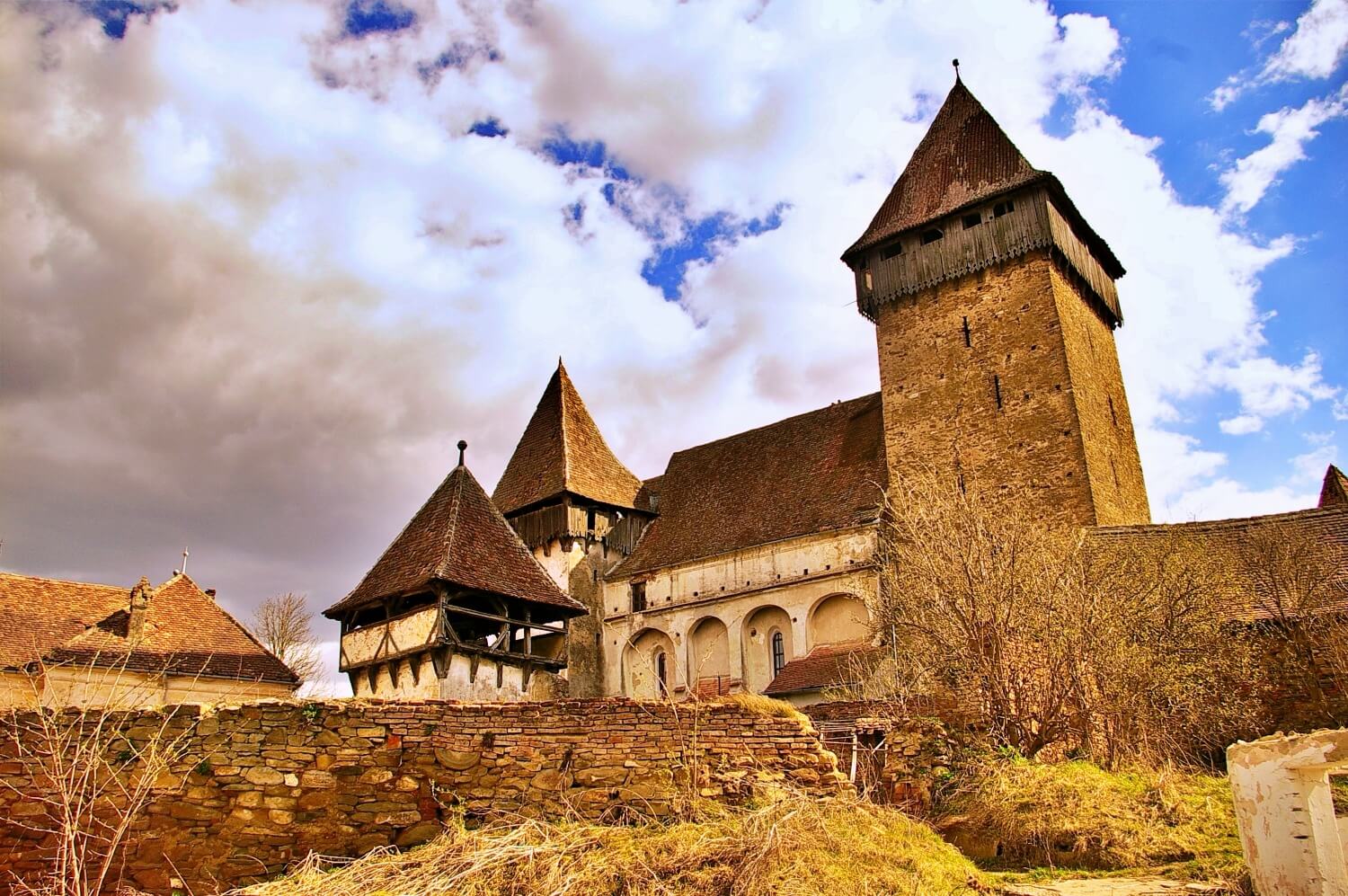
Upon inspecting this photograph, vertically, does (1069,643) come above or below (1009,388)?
below

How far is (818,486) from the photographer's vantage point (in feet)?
86.2

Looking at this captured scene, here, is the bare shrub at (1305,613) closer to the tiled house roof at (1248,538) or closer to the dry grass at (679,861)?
the tiled house roof at (1248,538)

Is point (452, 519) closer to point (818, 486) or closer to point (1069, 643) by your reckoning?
point (818, 486)

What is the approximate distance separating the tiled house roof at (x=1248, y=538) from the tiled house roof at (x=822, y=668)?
497cm

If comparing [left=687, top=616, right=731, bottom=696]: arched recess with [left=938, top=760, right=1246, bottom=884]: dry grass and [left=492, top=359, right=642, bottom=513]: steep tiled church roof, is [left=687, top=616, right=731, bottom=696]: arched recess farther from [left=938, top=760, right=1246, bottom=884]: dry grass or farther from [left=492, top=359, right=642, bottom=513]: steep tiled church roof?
[left=938, top=760, right=1246, bottom=884]: dry grass

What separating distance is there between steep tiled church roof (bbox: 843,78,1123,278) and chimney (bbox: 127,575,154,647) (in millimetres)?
19422

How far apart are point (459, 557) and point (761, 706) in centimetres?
1043

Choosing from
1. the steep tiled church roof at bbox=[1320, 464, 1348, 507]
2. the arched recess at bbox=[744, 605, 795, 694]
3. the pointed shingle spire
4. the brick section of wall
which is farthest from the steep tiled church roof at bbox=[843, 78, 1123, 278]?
the arched recess at bbox=[744, 605, 795, 694]

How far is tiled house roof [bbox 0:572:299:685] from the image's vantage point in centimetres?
1839

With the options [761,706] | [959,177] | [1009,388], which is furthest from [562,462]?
[761,706]

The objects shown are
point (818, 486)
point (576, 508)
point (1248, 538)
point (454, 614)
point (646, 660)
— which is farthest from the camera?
point (576, 508)

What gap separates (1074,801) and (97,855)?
8.39m

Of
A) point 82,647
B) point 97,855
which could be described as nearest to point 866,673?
point 97,855

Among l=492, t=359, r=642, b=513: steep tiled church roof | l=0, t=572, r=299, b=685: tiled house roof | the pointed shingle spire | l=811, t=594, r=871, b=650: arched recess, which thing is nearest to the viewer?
l=0, t=572, r=299, b=685: tiled house roof
